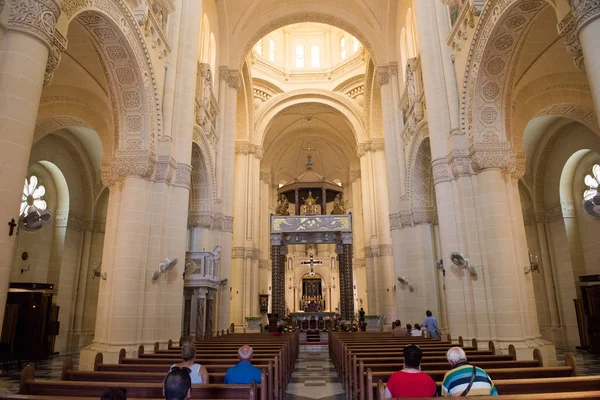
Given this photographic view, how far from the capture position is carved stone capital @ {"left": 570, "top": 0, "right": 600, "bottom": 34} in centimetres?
526

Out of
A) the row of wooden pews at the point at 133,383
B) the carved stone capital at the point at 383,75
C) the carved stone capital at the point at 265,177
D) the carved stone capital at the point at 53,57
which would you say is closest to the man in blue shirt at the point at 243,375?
the row of wooden pews at the point at 133,383

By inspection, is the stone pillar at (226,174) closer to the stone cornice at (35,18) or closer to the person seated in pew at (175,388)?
the stone cornice at (35,18)

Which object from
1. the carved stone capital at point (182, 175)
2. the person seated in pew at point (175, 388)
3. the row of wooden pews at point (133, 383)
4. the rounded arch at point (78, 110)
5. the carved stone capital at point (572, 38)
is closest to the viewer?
the person seated in pew at point (175, 388)

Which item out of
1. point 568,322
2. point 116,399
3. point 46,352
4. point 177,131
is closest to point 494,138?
point 177,131

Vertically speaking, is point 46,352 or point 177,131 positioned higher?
point 177,131

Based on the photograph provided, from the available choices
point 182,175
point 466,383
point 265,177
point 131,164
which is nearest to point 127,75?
point 131,164

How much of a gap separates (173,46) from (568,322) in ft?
59.8

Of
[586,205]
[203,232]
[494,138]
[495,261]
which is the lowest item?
[495,261]

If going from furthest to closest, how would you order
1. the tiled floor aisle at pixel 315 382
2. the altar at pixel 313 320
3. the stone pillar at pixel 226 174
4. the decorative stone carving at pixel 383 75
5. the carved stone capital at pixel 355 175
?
the carved stone capital at pixel 355 175
the altar at pixel 313 320
the decorative stone carving at pixel 383 75
the stone pillar at pixel 226 174
the tiled floor aisle at pixel 315 382

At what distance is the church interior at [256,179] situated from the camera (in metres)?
9.02

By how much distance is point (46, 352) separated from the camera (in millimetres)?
15031

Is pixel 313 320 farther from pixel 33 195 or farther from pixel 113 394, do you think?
pixel 113 394

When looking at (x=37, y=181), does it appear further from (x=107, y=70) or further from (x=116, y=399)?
(x=116, y=399)

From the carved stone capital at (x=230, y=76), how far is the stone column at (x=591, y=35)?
16.1m
